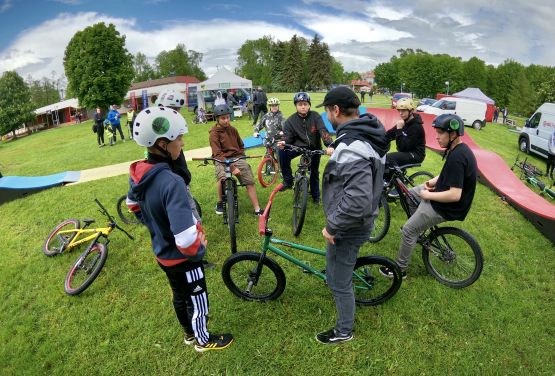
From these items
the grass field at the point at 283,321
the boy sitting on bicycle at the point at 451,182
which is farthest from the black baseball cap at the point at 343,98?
the grass field at the point at 283,321

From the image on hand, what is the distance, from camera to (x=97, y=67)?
3712cm

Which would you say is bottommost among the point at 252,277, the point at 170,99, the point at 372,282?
the point at 372,282

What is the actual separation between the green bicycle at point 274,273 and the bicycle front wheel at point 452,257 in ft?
2.31

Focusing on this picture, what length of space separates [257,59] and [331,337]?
90.7 metres

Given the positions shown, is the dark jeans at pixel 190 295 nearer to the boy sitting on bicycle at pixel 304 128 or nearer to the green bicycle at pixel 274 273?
the green bicycle at pixel 274 273

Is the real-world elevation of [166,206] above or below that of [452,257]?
above

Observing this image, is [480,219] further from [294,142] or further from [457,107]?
[457,107]

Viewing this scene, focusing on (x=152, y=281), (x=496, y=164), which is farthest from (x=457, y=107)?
(x=152, y=281)

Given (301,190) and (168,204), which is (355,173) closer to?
(168,204)

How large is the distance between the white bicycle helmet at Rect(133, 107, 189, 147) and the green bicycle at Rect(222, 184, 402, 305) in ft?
4.64

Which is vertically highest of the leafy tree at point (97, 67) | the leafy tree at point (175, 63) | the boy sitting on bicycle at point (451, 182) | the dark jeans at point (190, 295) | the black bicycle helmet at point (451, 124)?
the leafy tree at point (175, 63)

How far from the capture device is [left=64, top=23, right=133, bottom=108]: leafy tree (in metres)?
36.7

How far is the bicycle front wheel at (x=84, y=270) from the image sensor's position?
4199mm

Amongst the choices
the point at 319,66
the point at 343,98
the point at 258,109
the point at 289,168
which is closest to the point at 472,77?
the point at 319,66
